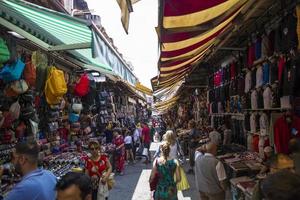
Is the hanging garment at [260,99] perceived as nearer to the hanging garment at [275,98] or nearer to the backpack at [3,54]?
the hanging garment at [275,98]

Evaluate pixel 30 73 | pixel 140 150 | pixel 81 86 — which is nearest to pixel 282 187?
pixel 30 73

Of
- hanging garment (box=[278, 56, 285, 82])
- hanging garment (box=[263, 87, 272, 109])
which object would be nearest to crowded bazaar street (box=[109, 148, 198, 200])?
hanging garment (box=[263, 87, 272, 109])

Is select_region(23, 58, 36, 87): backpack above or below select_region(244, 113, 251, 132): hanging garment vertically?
above

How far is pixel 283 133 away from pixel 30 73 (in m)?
3.95

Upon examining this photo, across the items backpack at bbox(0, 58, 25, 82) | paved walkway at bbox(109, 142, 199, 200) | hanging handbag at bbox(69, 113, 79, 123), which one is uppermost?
backpack at bbox(0, 58, 25, 82)

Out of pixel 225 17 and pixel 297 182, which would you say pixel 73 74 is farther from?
pixel 297 182

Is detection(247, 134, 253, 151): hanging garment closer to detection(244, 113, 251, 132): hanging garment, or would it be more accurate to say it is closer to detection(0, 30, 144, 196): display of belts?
detection(244, 113, 251, 132): hanging garment

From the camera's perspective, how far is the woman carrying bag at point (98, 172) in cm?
675

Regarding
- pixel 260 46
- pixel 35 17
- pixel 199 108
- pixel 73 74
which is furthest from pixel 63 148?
pixel 199 108

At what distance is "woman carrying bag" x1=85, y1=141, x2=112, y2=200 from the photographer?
22.1 ft

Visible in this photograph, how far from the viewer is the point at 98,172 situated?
22.3 feet

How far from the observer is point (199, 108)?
17812 millimetres

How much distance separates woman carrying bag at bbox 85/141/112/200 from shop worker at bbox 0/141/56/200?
10.2 feet

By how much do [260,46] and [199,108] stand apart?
33.5 ft
